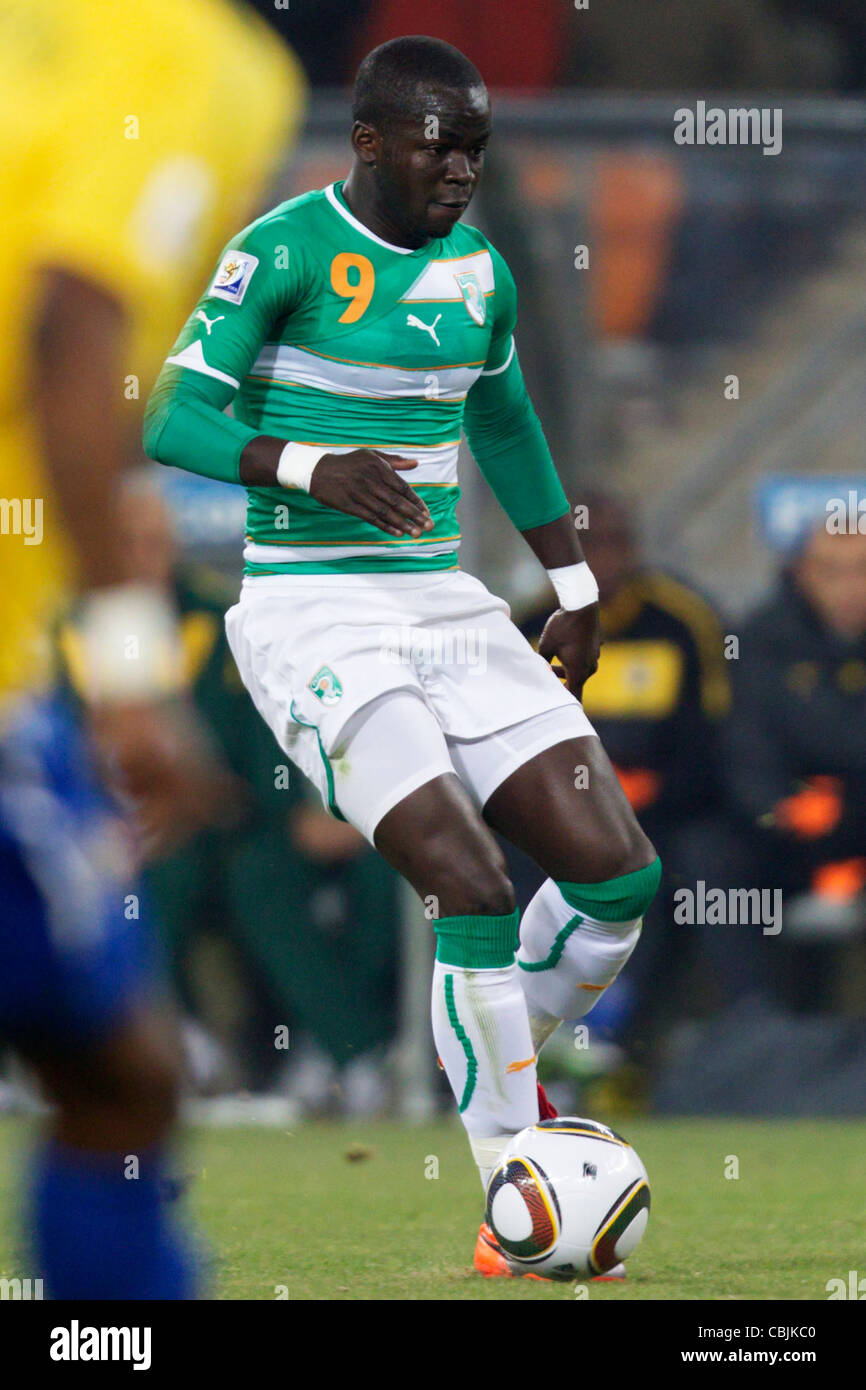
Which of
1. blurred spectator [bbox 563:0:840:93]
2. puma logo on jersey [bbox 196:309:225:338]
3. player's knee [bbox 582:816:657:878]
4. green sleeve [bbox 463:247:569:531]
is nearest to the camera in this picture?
puma logo on jersey [bbox 196:309:225:338]

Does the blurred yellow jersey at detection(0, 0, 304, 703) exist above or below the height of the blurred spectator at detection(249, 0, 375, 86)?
below

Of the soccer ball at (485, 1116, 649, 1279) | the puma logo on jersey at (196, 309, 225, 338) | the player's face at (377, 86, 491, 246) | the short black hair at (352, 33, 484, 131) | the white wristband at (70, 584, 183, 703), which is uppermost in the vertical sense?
the short black hair at (352, 33, 484, 131)

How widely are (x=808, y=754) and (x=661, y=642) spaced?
0.55 meters

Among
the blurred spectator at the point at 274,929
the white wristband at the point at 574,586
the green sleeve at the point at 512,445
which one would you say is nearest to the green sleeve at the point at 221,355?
the green sleeve at the point at 512,445

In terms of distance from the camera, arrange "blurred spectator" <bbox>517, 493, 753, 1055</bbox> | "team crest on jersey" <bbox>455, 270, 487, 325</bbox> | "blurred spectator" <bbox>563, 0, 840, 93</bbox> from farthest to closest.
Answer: "blurred spectator" <bbox>563, 0, 840, 93</bbox> → "blurred spectator" <bbox>517, 493, 753, 1055</bbox> → "team crest on jersey" <bbox>455, 270, 487, 325</bbox>

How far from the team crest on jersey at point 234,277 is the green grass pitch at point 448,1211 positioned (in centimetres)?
172

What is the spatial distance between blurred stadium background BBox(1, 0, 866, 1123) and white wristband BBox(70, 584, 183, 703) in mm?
4376

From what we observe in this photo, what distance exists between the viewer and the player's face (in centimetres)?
409

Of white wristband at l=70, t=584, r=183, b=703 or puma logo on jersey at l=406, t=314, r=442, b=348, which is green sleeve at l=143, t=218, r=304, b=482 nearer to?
puma logo on jersey at l=406, t=314, r=442, b=348

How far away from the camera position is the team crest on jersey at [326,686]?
411 centimetres

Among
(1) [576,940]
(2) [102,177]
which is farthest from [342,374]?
(2) [102,177]

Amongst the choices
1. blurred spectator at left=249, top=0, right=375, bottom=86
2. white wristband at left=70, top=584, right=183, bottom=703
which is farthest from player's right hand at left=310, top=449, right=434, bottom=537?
blurred spectator at left=249, top=0, right=375, bottom=86

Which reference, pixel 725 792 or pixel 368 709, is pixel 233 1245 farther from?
pixel 725 792

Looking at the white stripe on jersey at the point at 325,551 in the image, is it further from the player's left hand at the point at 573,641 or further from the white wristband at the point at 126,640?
the white wristband at the point at 126,640
